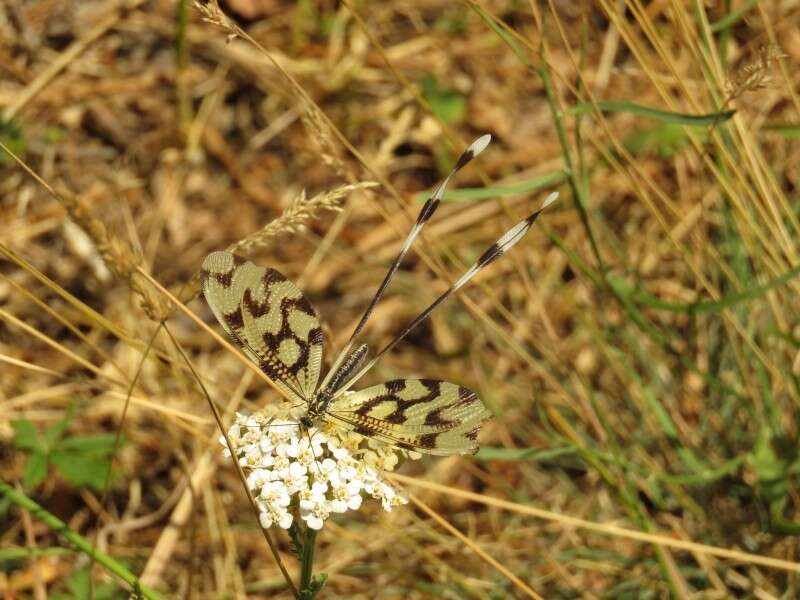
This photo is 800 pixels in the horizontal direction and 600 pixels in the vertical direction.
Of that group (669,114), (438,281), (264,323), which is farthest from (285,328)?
(438,281)

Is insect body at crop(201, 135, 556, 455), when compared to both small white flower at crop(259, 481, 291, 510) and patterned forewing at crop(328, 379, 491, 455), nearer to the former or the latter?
patterned forewing at crop(328, 379, 491, 455)

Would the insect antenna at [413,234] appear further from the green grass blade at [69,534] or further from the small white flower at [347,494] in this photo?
the green grass blade at [69,534]

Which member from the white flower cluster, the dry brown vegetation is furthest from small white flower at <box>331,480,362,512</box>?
the dry brown vegetation

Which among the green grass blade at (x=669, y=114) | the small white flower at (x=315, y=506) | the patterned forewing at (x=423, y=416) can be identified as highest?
the green grass blade at (x=669, y=114)

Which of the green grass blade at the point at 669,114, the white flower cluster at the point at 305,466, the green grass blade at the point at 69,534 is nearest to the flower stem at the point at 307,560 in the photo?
the white flower cluster at the point at 305,466

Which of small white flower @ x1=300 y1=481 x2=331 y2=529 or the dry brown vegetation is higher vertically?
the dry brown vegetation

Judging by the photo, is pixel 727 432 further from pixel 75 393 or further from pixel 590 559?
pixel 75 393
